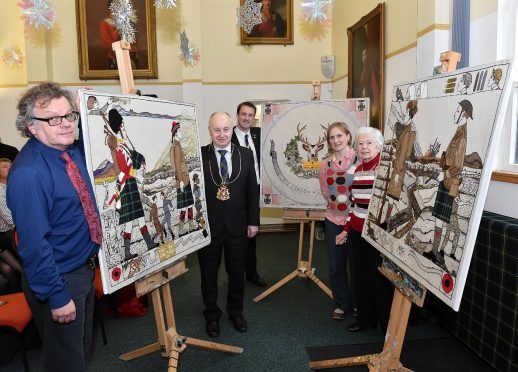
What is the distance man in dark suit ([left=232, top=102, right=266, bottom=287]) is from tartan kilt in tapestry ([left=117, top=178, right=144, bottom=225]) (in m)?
1.95

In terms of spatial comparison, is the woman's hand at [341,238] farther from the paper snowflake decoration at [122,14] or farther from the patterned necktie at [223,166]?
the paper snowflake decoration at [122,14]

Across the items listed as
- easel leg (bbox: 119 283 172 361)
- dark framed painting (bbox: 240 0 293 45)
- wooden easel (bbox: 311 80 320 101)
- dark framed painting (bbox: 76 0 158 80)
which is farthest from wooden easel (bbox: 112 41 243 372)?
dark framed painting (bbox: 240 0 293 45)

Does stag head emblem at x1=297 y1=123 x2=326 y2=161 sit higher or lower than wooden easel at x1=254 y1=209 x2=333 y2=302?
higher

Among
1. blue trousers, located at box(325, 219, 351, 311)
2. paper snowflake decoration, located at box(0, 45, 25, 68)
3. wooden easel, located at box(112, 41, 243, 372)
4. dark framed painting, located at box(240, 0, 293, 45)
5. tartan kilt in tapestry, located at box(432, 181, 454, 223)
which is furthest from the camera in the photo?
dark framed painting, located at box(240, 0, 293, 45)

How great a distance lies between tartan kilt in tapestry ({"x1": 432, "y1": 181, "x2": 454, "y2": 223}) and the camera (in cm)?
178

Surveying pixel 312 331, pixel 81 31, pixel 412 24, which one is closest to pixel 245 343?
pixel 312 331

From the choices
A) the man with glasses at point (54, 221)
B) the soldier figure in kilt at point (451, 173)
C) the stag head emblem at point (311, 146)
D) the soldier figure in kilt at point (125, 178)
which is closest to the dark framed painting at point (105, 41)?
the stag head emblem at point (311, 146)

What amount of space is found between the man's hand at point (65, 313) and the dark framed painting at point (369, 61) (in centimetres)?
334

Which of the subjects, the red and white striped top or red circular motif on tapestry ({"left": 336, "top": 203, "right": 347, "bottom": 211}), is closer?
the red and white striped top

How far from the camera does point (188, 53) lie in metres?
5.71

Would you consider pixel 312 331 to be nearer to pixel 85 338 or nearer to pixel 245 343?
pixel 245 343

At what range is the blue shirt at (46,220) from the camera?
65.5 inches

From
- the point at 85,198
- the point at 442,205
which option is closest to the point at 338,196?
the point at 442,205

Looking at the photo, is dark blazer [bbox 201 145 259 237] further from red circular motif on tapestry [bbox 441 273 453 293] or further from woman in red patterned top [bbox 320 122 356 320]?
red circular motif on tapestry [bbox 441 273 453 293]
